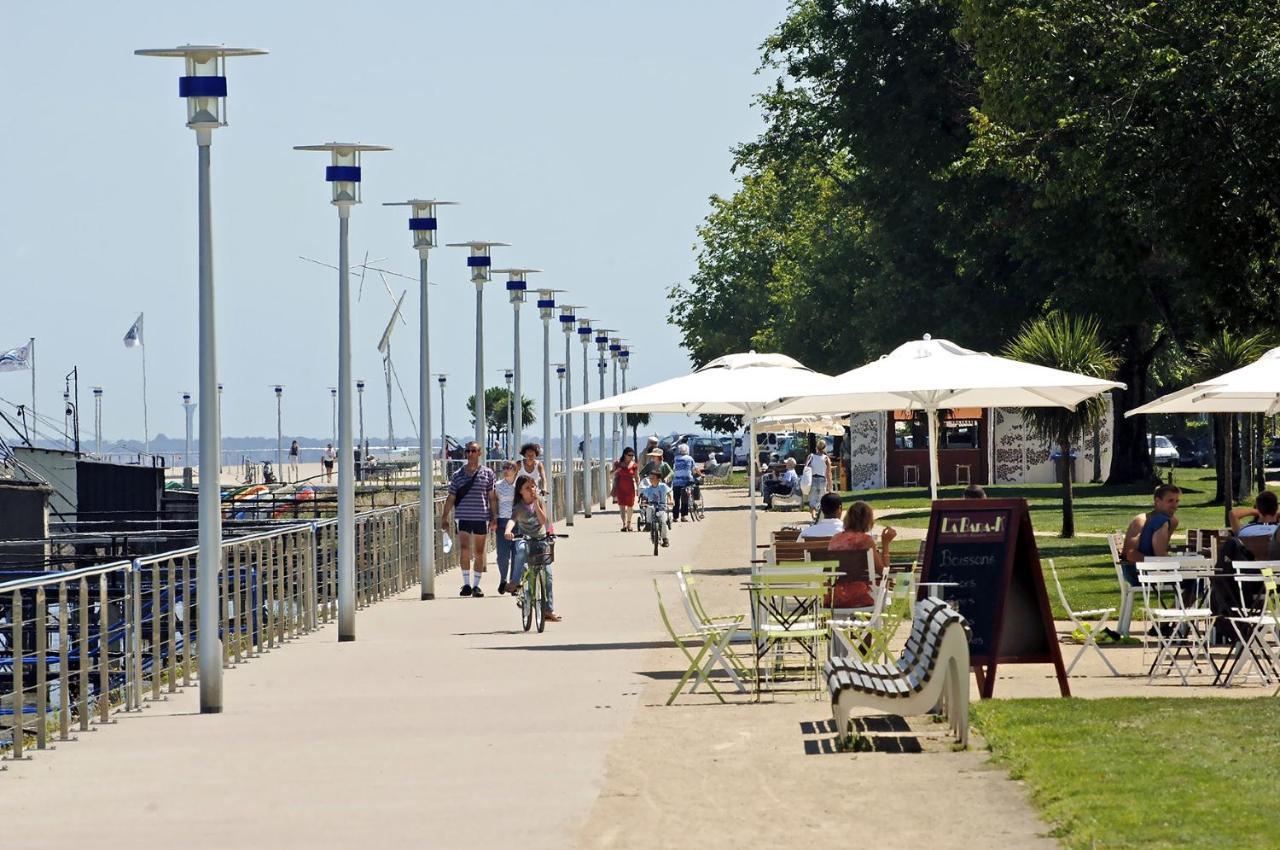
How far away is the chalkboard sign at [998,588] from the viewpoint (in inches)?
527

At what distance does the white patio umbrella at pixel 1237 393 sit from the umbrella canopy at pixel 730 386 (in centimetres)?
314

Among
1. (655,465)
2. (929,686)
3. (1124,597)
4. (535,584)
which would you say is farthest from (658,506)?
(929,686)

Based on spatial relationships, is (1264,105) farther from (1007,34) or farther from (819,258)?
(819,258)

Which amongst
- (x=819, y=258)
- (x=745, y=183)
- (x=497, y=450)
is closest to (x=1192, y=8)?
(x=819, y=258)

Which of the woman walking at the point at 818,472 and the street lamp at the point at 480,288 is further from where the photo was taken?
the woman walking at the point at 818,472

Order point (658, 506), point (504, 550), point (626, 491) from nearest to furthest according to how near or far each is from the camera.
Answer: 1. point (504, 550)
2. point (658, 506)
3. point (626, 491)

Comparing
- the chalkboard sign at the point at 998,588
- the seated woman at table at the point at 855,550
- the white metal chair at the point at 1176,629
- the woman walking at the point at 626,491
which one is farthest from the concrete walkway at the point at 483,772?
the woman walking at the point at 626,491

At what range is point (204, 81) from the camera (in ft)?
45.0

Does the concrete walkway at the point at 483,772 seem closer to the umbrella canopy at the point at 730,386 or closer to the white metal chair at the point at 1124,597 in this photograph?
the umbrella canopy at the point at 730,386

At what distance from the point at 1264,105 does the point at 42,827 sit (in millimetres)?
18552

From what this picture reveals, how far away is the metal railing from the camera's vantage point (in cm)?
1218

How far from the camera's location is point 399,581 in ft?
86.8

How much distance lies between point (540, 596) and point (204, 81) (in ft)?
23.5

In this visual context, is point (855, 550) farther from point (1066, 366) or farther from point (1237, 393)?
point (1066, 366)
